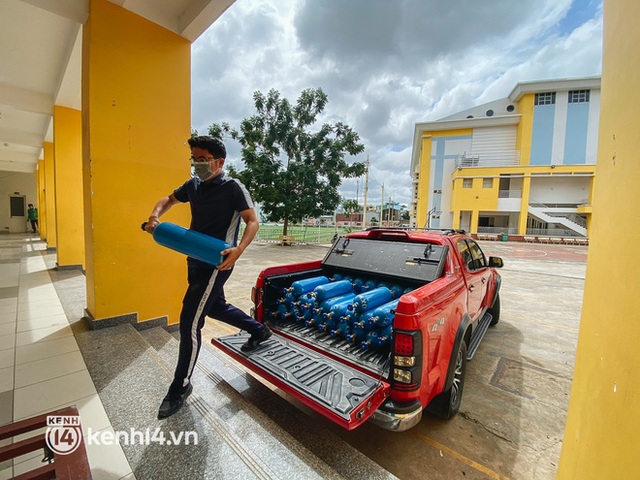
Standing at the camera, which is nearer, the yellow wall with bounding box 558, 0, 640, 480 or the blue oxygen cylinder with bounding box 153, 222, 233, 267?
the yellow wall with bounding box 558, 0, 640, 480

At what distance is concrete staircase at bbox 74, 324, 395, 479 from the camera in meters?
1.51

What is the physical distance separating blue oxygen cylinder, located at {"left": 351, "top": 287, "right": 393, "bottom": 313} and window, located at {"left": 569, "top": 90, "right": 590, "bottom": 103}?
126ft

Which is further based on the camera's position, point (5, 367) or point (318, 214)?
point (318, 214)

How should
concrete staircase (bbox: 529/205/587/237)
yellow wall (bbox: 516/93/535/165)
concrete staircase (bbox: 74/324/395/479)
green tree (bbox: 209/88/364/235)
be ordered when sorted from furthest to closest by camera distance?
yellow wall (bbox: 516/93/535/165)
concrete staircase (bbox: 529/205/587/237)
green tree (bbox: 209/88/364/235)
concrete staircase (bbox: 74/324/395/479)

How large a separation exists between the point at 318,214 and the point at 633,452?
50.8ft

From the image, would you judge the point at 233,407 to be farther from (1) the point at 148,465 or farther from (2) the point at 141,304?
(2) the point at 141,304

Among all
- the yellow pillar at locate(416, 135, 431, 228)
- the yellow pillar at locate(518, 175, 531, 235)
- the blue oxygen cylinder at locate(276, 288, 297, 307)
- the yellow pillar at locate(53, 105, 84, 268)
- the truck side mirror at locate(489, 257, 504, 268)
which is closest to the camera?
the blue oxygen cylinder at locate(276, 288, 297, 307)

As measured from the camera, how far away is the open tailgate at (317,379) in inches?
65.2

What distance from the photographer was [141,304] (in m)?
3.40

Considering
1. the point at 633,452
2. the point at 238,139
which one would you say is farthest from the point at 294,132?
the point at 633,452

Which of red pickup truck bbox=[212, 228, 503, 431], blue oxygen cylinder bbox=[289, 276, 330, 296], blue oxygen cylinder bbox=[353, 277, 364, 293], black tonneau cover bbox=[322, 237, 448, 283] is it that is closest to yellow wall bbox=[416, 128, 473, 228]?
black tonneau cover bbox=[322, 237, 448, 283]

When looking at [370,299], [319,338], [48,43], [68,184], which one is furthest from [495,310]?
[68,184]

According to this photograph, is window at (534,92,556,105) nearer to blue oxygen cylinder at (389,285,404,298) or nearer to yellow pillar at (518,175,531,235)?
yellow pillar at (518,175,531,235)

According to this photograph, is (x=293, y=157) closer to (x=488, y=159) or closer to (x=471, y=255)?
(x=471, y=255)
